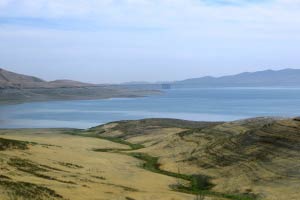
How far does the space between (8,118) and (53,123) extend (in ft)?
67.8

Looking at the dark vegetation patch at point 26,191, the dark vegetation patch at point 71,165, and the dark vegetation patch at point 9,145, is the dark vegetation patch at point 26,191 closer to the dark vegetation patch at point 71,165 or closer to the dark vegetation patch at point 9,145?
the dark vegetation patch at point 9,145

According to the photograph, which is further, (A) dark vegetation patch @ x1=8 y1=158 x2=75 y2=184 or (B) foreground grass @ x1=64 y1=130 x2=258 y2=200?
(B) foreground grass @ x1=64 y1=130 x2=258 y2=200

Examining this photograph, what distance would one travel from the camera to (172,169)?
42.6 meters

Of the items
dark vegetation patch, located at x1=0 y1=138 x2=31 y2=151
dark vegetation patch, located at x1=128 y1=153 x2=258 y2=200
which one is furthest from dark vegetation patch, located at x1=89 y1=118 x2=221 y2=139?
dark vegetation patch, located at x1=0 y1=138 x2=31 y2=151

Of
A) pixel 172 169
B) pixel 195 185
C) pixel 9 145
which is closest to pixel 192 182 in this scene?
pixel 195 185

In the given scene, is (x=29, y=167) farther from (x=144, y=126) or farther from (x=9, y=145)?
(x=144, y=126)

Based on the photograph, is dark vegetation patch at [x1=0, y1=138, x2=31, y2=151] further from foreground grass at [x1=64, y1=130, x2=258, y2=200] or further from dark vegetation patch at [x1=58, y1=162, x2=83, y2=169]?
foreground grass at [x1=64, y1=130, x2=258, y2=200]

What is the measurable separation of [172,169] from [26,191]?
1910 centimetres

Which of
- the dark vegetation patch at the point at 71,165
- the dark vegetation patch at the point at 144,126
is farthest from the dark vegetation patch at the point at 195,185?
the dark vegetation patch at the point at 144,126

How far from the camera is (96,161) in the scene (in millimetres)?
41844

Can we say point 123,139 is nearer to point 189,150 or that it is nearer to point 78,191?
point 189,150

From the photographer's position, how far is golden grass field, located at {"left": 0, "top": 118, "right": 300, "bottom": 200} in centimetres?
2856

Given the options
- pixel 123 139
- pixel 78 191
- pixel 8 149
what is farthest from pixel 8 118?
pixel 78 191

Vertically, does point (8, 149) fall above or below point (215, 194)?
above
